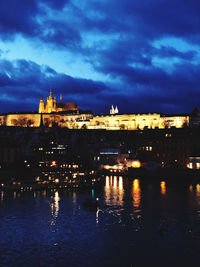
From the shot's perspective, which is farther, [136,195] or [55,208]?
[136,195]

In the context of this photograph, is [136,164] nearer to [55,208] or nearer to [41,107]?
[55,208]

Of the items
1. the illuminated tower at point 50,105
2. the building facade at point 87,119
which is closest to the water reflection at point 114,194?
the building facade at point 87,119

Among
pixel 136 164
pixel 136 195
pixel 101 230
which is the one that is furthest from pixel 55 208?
pixel 136 164

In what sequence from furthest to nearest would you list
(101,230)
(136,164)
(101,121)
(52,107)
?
(52,107), (101,121), (136,164), (101,230)

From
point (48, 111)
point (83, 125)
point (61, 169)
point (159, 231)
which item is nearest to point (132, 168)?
point (61, 169)

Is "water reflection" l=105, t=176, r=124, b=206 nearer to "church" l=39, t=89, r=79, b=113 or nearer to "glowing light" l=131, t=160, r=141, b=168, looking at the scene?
"glowing light" l=131, t=160, r=141, b=168

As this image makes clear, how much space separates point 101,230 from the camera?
2762 centimetres

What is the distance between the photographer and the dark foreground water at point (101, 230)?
72.5 feet

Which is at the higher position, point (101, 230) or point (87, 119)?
point (87, 119)

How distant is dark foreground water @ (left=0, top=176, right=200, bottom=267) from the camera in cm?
2211

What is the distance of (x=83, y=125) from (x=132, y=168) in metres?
80.3

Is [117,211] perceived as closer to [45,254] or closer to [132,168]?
[45,254]

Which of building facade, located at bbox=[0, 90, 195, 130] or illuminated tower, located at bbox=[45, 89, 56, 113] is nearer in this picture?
building facade, located at bbox=[0, 90, 195, 130]

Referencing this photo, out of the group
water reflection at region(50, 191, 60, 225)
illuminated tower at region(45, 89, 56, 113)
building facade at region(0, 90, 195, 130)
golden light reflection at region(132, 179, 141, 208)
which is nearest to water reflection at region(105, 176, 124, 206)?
golden light reflection at region(132, 179, 141, 208)
